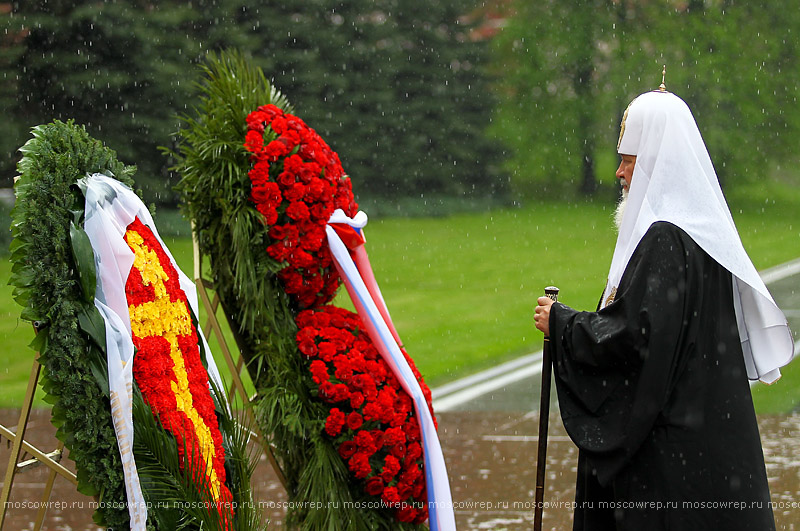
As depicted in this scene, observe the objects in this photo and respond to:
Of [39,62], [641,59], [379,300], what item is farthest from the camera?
[641,59]

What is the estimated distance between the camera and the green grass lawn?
399 inches

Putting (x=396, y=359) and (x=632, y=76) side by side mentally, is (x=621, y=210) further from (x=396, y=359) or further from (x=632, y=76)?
(x=632, y=76)

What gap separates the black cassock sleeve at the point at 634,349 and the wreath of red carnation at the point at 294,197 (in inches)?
52.4

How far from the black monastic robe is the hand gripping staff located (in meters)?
1.01

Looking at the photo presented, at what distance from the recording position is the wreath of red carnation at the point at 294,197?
4078mm

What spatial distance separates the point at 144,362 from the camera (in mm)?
3391

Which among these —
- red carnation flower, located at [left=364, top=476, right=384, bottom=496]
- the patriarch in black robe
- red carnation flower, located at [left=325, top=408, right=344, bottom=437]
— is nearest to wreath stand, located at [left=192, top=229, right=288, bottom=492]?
red carnation flower, located at [left=325, top=408, right=344, bottom=437]

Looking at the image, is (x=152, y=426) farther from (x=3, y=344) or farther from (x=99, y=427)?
(x=3, y=344)

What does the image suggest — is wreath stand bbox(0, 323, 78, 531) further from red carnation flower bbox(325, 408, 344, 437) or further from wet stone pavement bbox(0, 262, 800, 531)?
wet stone pavement bbox(0, 262, 800, 531)

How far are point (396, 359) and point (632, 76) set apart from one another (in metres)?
21.3

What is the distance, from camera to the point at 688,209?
3.20 meters

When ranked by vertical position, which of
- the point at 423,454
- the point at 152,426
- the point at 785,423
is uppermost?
the point at 152,426

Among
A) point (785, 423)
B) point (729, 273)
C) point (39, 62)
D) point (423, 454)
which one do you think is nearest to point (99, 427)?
point (423, 454)

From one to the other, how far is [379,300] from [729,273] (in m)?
1.72
